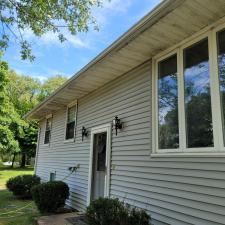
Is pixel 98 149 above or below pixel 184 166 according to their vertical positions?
above

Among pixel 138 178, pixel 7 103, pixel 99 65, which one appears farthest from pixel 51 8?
pixel 7 103

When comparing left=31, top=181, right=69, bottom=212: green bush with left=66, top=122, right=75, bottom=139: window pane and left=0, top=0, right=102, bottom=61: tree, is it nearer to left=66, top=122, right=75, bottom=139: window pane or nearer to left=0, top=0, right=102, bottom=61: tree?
left=66, top=122, right=75, bottom=139: window pane

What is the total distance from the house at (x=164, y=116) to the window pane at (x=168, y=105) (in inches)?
0.6

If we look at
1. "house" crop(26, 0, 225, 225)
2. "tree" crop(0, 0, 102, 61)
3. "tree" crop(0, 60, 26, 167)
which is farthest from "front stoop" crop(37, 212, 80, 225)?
"tree" crop(0, 60, 26, 167)

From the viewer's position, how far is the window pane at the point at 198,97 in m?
3.68

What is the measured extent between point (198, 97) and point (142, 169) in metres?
1.76

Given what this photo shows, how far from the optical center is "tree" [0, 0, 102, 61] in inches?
227

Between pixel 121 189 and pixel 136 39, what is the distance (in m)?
2.99

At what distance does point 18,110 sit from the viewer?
2922cm

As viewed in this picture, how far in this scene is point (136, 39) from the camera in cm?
439

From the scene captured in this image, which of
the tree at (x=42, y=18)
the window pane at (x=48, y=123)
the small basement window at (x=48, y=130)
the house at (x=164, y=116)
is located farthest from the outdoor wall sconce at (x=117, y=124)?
the window pane at (x=48, y=123)

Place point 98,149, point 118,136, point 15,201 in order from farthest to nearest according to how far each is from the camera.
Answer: point 15,201
point 98,149
point 118,136

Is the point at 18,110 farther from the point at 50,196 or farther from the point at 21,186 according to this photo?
the point at 50,196

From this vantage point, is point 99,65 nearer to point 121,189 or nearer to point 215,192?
point 121,189
